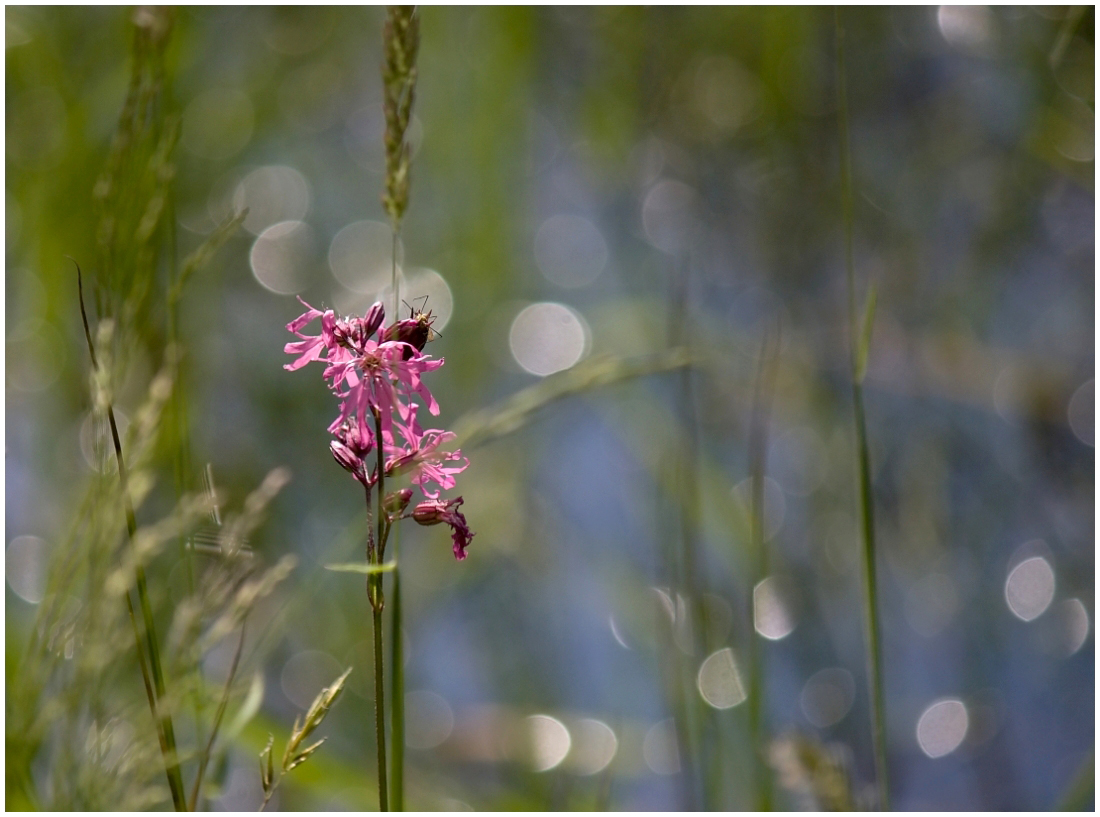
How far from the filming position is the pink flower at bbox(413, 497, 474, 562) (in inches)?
35.0

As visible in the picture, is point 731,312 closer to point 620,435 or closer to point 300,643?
point 620,435

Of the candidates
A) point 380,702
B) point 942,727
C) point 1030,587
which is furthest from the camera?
point 1030,587

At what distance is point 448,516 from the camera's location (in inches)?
35.5

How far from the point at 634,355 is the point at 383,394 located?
2.13m

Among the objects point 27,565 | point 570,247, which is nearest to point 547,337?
point 570,247

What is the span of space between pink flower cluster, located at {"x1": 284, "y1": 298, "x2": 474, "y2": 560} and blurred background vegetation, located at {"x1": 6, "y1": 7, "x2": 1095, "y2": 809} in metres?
1.14

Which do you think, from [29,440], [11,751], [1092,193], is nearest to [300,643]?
[29,440]

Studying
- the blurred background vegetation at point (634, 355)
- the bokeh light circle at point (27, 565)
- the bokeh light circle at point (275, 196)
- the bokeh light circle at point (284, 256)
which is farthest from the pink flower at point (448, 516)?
the bokeh light circle at point (275, 196)

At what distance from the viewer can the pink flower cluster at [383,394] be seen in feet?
2.77

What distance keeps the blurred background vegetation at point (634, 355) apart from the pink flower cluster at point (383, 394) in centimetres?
114

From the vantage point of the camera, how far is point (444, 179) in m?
2.80

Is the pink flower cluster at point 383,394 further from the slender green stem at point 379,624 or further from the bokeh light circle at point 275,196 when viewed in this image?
the bokeh light circle at point 275,196

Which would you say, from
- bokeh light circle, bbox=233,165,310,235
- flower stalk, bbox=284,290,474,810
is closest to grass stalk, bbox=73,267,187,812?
flower stalk, bbox=284,290,474,810

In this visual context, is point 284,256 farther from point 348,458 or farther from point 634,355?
point 348,458
